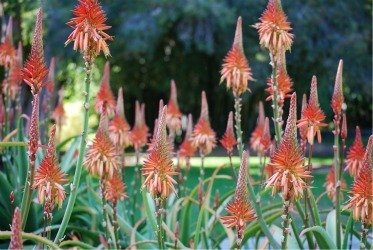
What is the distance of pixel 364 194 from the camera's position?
219 cm

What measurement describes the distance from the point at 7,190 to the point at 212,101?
14.9m

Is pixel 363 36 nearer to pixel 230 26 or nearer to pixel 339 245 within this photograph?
pixel 230 26

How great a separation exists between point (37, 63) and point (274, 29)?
1.11 metres

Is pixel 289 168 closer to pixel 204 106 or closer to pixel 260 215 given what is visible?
pixel 260 215

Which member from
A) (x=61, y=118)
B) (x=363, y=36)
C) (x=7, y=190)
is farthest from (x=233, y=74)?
(x=363, y=36)

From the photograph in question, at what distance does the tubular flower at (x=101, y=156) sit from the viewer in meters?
2.51

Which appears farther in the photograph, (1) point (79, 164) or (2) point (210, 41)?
(2) point (210, 41)

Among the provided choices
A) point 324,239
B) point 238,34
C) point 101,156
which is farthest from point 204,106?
point 101,156

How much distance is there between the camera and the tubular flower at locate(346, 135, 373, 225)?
2.15 m

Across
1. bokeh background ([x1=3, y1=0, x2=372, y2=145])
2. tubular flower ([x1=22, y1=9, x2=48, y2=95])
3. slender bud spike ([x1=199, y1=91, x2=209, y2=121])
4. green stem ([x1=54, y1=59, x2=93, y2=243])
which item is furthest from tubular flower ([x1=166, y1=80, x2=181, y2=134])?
bokeh background ([x1=3, y1=0, x2=372, y2=145])

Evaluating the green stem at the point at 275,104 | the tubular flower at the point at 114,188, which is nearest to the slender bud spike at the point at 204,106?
the green stem at the point at 275,104

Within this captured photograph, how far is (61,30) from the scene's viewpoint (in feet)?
49.0

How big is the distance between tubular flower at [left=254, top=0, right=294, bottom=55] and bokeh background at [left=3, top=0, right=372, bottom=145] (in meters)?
10.8

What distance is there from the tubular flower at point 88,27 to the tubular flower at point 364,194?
0.84 m
